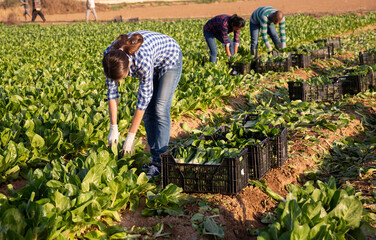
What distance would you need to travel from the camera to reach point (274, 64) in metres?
10.2

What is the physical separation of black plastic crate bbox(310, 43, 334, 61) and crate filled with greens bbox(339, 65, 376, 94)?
3524 millimetres

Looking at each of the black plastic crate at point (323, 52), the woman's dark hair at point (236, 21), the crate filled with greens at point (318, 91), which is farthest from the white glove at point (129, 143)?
the black plastic crate at point (323, 52)

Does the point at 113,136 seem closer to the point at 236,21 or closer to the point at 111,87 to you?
the point at 111,87

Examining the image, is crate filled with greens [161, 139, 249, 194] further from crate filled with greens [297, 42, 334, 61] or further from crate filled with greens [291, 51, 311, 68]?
crate filled with greens [297, 42, 334, 61]

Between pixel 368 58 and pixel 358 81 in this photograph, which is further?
pixel 368 58

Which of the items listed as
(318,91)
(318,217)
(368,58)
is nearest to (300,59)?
(368,58)

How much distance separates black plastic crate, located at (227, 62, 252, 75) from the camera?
9.80 m

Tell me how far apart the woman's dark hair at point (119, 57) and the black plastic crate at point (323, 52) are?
894 cm

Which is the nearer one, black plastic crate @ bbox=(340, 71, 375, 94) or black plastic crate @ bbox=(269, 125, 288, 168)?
black plastic crate @ bbox=(269, 125, 288, 168)

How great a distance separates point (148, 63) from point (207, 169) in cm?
117

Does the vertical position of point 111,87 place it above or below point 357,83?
above

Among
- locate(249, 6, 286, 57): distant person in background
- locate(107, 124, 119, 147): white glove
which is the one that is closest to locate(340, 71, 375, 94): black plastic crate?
locate(249, 6, 286, 57): distant person in background

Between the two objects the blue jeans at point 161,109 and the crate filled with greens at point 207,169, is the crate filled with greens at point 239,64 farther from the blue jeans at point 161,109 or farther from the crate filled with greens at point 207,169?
the crate filled with greens at point 207,169

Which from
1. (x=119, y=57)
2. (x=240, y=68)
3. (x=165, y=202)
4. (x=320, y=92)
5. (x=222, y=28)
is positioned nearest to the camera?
(x=119, y=57)
